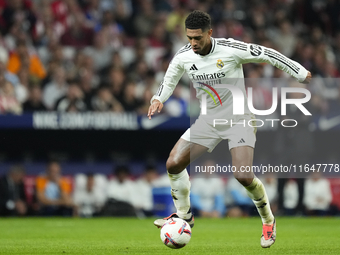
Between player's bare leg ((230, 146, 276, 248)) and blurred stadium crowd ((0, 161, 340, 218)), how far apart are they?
6.36 metres

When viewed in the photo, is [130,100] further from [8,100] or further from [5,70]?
[5,70]

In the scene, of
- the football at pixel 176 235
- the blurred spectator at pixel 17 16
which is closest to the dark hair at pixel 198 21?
the football at pixel 176 235

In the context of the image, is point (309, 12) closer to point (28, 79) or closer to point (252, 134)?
point (28, 79)

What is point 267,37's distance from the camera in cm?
1669

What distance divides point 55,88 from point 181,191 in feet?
22.0

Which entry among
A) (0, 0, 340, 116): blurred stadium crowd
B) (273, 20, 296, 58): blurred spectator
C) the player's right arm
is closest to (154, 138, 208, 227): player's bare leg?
the player's right arm

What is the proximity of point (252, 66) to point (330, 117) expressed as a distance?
2.27 meters

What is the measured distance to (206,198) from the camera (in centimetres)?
1386

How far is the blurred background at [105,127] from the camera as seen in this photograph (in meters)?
13.3

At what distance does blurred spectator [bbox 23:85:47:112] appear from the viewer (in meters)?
13.1

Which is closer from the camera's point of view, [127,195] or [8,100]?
[8,100]

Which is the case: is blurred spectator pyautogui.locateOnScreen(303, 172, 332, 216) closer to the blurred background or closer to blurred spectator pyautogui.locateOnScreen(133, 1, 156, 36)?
the blurred background

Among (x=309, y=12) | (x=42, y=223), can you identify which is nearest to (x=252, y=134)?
(x=42, y=223)

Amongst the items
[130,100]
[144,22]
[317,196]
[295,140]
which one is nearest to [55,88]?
[130,100]
